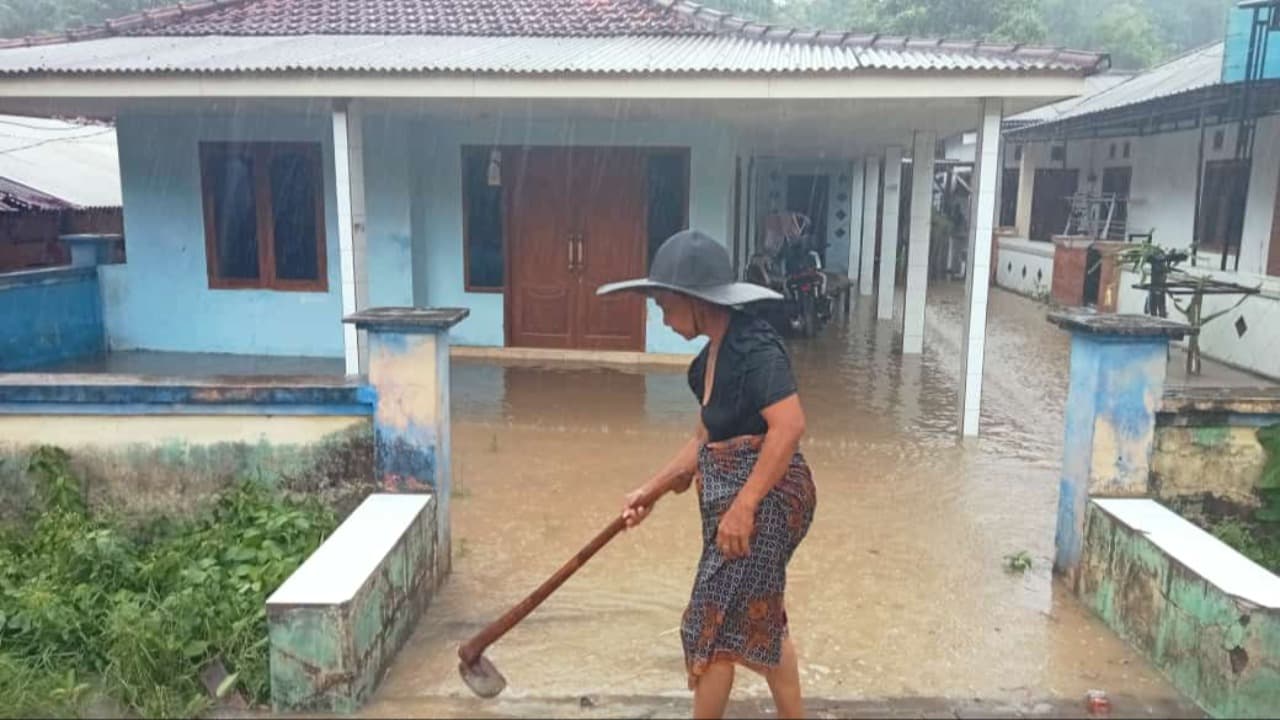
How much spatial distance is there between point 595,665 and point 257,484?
1.86m

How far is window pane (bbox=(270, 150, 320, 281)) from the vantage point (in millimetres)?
9594

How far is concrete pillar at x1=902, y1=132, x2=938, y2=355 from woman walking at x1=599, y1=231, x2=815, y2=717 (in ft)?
25.1

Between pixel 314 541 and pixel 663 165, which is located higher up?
pixel 663 165

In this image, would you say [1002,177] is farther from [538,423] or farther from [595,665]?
[595,665]

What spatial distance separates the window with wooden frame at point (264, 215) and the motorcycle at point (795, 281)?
197 inches

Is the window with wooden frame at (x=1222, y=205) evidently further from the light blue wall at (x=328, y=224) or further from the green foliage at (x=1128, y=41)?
the green foliage at (x=1128, y=41)

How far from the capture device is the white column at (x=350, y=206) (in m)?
7.67

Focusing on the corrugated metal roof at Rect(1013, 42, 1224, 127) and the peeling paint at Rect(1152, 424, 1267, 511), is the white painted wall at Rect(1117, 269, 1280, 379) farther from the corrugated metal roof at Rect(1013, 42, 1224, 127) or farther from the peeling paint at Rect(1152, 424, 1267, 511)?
the peeling paint at Rect(1152, 424, 1267, 511)

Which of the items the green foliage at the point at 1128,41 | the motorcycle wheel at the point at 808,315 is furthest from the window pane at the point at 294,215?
the green foliage at the point at 1128,41

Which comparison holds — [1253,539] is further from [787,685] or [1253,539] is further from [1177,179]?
[1177,179]

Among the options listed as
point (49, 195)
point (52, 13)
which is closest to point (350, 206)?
point (49, 195)

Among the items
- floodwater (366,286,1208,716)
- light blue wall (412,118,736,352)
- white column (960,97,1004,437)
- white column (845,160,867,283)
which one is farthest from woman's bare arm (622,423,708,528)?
white column (845,160,867,283)

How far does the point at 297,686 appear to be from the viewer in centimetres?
319

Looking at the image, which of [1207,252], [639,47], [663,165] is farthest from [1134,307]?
[639,47]
